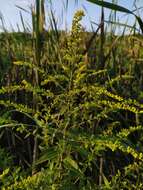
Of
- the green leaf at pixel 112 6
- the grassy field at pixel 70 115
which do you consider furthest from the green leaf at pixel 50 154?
the green leaf at pixel 112 6

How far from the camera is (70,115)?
2521mm

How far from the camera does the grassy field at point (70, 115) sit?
90.0 inches

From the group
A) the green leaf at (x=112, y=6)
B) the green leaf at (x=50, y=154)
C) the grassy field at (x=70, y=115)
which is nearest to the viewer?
the grassy field at (x=70, y=115)

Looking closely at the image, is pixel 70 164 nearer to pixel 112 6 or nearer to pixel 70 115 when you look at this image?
pixel 70 115

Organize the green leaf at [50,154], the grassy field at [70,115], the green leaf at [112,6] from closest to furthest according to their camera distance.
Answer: the grassy field at [70,115] < the green leaf at [50,154] < the green leaf at [112,6]

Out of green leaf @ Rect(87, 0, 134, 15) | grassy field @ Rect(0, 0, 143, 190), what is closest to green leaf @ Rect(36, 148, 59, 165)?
grassy field @ Rect(0, 0, 143, 190)

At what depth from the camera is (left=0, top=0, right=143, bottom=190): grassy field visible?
229 cm

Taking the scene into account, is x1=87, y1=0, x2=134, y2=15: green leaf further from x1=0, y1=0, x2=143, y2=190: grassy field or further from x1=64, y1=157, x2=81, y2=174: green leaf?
x1=64, y1=157, x2=81, y2=174: green leaf

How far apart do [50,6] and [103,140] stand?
215 cm

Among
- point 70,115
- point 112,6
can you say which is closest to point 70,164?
point 70,115

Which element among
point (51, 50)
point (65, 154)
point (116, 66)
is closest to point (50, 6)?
point (51, 50)

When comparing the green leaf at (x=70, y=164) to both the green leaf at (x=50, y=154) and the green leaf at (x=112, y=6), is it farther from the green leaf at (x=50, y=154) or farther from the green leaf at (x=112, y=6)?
the green leaf at (x=112, y=6)

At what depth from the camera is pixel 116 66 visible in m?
4.18

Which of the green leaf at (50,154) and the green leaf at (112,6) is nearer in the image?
the green leaf at (50,154)
